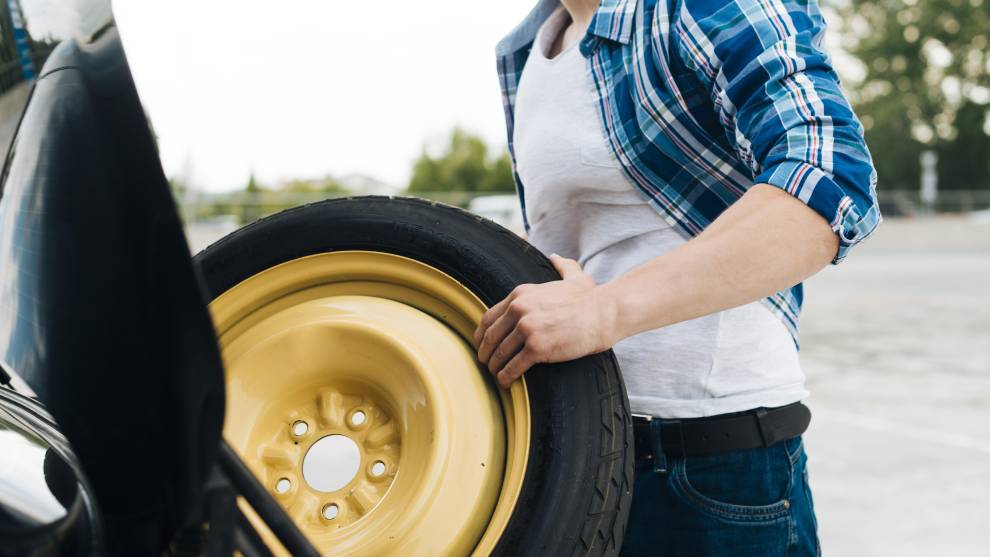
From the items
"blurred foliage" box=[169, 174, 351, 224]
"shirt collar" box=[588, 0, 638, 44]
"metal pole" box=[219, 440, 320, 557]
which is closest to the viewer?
"metal pole" box=[219, 440, 320, 557]

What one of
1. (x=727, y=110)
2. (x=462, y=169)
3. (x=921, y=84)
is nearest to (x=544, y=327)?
(x=727, y=110)

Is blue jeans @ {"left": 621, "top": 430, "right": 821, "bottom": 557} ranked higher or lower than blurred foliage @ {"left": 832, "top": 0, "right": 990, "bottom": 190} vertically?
higher

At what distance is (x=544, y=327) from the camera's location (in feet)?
3.38

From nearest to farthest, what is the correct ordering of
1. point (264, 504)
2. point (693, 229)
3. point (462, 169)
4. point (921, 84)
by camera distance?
point (264, 504)
point (693, 229)
point (921, 84)
point (462, 169)

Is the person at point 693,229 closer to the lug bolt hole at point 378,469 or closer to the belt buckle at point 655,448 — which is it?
the belt buckle at point 655,448

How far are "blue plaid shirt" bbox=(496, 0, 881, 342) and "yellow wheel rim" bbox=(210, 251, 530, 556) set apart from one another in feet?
1.24

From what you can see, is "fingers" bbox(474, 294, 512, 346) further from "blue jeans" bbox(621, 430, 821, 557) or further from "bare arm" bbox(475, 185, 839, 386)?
"blue jeans" bbox(621, 430, 821, 557)

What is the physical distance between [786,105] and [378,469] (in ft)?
2.19

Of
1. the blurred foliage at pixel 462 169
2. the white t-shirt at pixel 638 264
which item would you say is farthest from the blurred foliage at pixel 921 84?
the white t-shirt at pixel 638 264

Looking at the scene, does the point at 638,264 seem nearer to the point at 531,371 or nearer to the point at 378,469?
the point at 531,371

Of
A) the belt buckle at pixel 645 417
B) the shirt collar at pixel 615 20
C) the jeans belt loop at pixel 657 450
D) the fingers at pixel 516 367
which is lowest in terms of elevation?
the jeans belt loop at pixel 657 450

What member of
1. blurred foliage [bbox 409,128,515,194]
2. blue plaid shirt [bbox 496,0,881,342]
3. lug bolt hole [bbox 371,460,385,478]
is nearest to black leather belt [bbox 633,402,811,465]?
blue plaid shirt [bbox 496,0,881,342]

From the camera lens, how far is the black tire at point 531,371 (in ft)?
3.26

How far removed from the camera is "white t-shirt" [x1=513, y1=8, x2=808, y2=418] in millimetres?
1334
